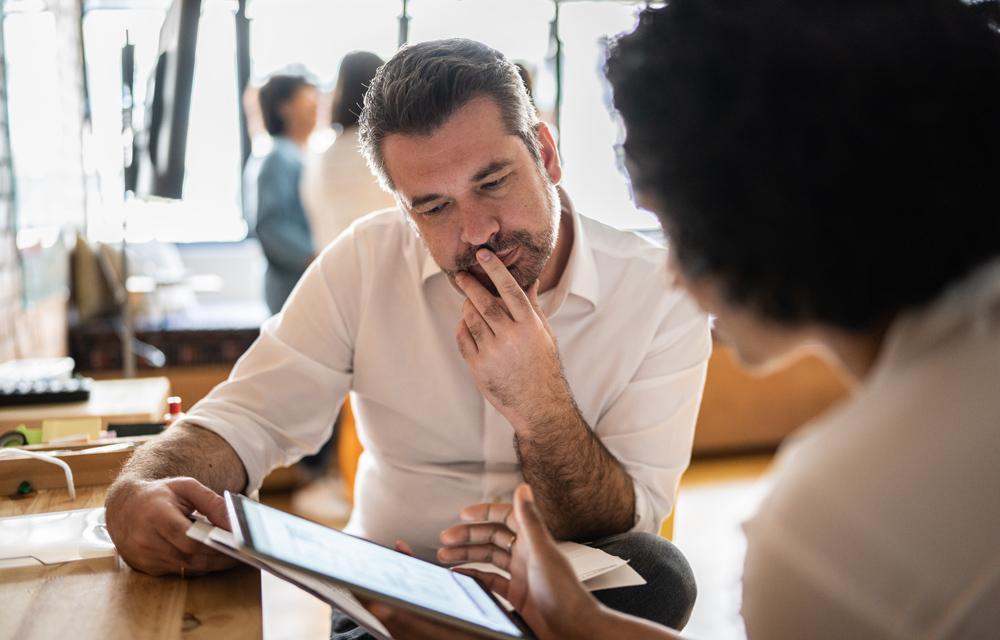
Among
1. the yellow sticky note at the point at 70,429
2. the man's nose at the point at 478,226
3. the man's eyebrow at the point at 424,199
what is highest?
the man's eyebrow at the point at 424,199

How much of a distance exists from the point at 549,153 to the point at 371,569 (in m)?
0.82

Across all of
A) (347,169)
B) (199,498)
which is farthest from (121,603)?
(347,169)

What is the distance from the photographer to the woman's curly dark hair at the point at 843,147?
0.58 meters

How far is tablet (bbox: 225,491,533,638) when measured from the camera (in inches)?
31.5

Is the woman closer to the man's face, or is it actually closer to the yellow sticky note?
the man's face

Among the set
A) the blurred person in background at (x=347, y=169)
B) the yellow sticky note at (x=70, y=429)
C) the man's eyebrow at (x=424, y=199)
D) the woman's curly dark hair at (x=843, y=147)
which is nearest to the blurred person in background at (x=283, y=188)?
the blurred person in background at (x=347, y=169)

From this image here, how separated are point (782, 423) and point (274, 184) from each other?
2403mm

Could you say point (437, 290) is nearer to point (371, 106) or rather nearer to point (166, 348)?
point (371, 106)


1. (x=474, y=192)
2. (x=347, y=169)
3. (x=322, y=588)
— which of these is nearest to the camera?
(x=322, y=588)

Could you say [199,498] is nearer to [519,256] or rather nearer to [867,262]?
[519,256]

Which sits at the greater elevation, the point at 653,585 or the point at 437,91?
the point at 437,91

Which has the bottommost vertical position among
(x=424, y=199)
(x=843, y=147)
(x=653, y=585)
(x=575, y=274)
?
(x=653, y=585)

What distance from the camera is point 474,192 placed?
134cm

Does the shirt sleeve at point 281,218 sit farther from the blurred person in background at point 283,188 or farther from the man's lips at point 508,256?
the man's lips at point 508,256
